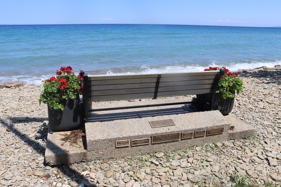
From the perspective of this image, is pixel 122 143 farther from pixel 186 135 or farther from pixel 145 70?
pixel 145 70

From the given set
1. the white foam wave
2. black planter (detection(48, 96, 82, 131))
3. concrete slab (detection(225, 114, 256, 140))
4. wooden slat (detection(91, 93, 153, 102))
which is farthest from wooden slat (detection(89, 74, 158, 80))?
the white foam wave

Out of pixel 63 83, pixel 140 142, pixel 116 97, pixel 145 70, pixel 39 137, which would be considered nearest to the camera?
pixel 140 142

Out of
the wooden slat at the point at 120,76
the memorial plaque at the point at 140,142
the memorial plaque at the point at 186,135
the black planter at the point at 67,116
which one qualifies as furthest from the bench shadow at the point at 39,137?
the memorial plaque at the point at 186,135

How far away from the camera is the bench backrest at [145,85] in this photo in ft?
13.4

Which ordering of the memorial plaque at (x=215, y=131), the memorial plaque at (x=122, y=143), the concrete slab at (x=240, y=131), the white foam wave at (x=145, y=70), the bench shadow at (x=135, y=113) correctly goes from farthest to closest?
the white foam wave at (x=145, y=70) < the bench shadow at (x=135, y=113) < the concrete slab at (x=240, y=131) < the memorial plaque at (x=215, y=131) < the memorial plaque at (x=122, y=143)

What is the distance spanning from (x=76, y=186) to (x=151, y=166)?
45.3 inches

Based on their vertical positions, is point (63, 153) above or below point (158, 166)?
above

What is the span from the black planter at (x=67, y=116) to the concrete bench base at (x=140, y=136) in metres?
0.17

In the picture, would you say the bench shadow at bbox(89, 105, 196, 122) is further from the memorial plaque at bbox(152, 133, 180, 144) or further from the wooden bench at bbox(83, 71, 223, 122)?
the memorial plaque at bbox(152, 133, 180, 144)

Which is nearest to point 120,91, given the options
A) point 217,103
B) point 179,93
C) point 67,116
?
point 67,116

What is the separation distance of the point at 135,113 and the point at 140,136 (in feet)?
4.21

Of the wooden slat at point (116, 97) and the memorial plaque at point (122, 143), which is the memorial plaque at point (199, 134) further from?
the memorial plaque at point (122, 143)

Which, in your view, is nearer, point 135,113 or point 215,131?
point 215,131

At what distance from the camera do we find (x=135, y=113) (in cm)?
516
